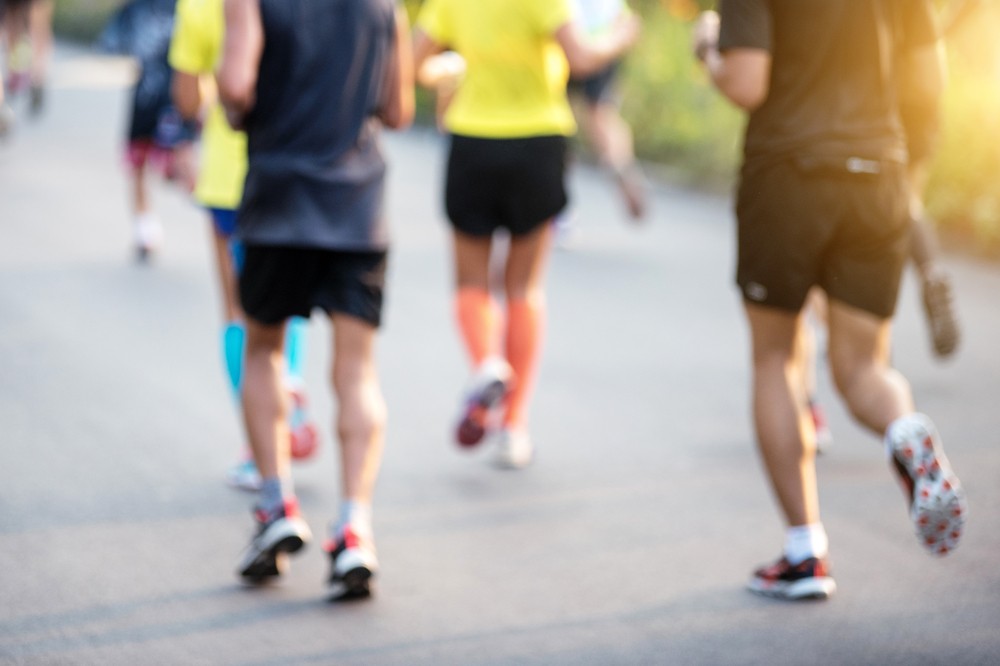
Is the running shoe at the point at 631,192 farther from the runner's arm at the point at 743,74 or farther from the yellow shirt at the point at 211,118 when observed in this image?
the runner's arm at the point at 743,74

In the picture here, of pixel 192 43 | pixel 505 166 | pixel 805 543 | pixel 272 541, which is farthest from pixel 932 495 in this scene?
pixel 192 43

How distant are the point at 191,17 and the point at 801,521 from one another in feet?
8.14

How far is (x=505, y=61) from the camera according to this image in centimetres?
621

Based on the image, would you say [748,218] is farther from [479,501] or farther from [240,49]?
[479,501]

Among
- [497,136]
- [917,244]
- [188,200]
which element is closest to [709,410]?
[917,244]

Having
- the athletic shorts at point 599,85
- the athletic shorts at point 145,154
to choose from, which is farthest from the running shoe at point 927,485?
the athletic shorts at point 599,85

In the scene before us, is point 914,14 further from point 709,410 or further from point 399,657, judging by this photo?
point 709,410

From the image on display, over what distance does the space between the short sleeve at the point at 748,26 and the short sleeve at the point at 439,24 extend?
6.69ft

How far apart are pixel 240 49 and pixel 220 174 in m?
1.21

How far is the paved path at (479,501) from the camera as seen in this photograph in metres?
4.45

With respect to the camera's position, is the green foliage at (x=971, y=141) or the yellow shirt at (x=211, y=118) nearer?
the yellow shirt at (x=211, y=118)

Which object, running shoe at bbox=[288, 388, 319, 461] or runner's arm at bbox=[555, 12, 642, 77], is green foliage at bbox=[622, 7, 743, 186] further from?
running shoe at bbox=[288, 388, 319, 461]

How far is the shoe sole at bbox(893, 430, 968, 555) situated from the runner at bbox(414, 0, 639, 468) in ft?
6.65

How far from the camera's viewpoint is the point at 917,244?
671 centimetres
